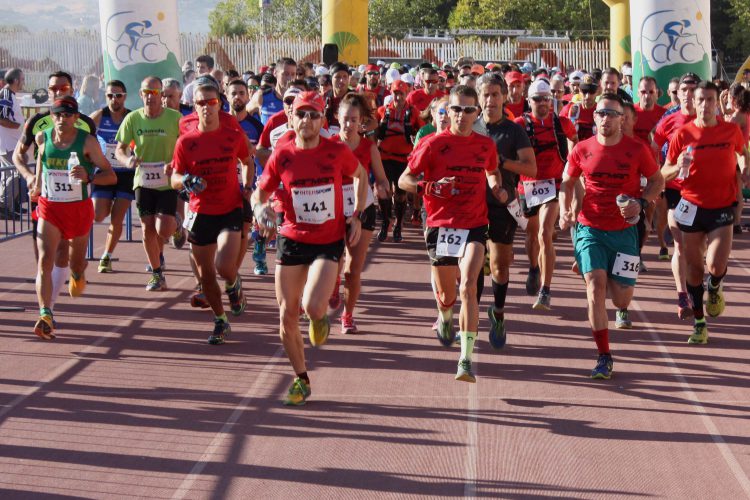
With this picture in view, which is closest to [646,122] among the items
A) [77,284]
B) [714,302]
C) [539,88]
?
[539,88]

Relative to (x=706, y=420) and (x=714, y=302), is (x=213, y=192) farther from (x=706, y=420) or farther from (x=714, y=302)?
(x=714, y=302)

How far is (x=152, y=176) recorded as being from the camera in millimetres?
10727

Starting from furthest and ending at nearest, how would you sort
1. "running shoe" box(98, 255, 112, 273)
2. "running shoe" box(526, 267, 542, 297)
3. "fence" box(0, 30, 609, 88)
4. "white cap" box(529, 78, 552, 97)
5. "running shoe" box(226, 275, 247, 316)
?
"fence" box(0, 30, 609, 88), "running shoe" box(98, 255, 112, 273), "running shoe" box(526, 267, 542, 297), "white cap" box(529, 78, 552, 97), "running shoe" box(226, 275, 247, 316)

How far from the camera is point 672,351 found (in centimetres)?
891

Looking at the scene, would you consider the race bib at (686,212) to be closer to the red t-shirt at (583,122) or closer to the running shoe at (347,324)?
the running shoe at (347,324)

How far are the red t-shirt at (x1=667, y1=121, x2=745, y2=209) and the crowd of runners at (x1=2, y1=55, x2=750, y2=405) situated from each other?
0.04ft

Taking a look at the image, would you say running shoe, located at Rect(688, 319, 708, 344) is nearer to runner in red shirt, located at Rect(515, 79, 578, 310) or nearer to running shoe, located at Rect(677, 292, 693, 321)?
running shoe, located at Rect(677, 292, 693, 321)

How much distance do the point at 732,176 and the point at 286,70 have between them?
5.74 meters

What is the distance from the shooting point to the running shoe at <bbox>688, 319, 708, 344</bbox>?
9.15 meters

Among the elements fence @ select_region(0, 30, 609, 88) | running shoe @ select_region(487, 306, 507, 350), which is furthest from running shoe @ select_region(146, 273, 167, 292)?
fence @ select_region(0, 30, 609, 88)

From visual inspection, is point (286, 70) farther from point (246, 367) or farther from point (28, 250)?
point (246, 367)

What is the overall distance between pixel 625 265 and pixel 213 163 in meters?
3.18

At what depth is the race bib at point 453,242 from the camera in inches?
309

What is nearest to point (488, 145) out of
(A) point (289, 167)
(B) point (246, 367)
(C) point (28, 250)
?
(A) point (289, 167)
